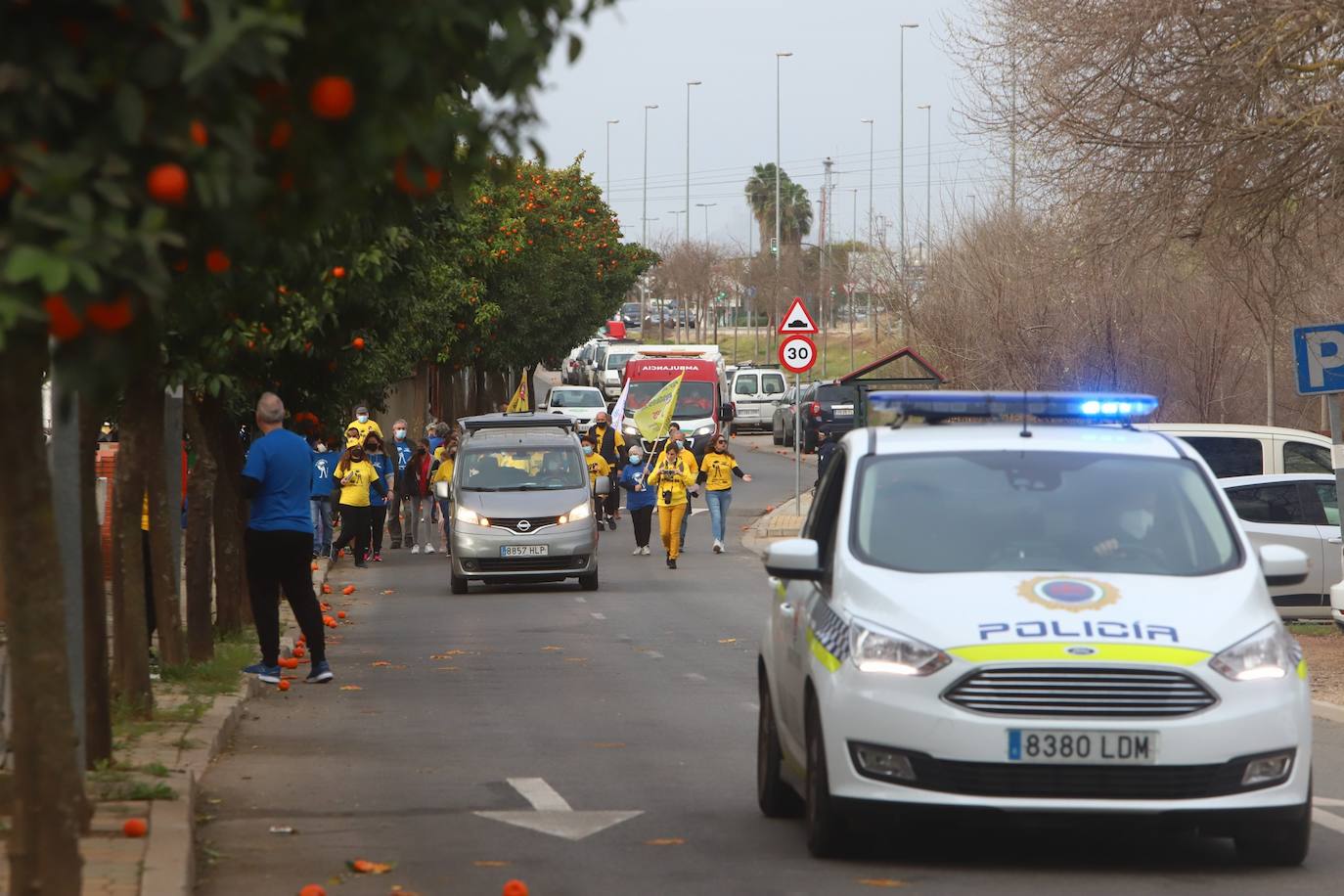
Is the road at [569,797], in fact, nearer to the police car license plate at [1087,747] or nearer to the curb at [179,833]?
the curb at [179,833]

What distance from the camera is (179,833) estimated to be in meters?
7.68

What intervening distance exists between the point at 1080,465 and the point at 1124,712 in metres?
1.54

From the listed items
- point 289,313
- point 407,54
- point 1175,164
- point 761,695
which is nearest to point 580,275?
point 1175,164

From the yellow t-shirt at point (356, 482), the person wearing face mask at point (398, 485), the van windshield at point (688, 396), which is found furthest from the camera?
the van windshield at point (688, 396)

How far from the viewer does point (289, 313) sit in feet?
48.2

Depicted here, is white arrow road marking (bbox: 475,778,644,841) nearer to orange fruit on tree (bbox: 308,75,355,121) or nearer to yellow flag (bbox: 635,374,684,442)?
orange fruit on tree (bbox: 308,75,355,121)

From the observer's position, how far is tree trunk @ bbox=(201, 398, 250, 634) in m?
→ 16.8

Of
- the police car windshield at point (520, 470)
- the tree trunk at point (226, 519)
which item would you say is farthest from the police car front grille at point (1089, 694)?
the police car windshield at point (520, 470)

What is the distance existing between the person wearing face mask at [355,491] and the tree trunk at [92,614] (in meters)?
17.6

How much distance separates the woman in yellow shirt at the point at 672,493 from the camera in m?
27.5

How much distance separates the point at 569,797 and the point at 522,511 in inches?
583

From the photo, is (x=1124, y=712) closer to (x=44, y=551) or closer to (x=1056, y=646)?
(x=1056, y=646)

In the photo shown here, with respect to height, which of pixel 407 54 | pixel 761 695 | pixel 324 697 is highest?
pixel 407 54

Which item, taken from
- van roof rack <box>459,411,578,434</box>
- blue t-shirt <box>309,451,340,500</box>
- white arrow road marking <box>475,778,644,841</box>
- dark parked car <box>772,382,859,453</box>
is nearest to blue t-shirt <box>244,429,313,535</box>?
white arrow road marking <box>475,778,644,841</box>
